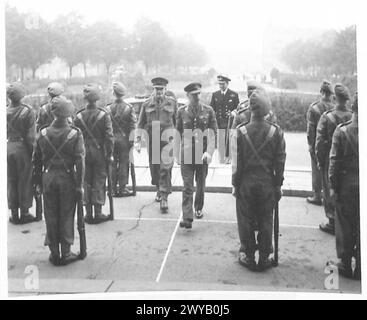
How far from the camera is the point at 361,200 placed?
571 centimetres

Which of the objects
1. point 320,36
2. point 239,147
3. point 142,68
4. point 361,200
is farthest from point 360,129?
point 142,68

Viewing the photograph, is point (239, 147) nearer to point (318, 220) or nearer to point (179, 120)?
point (179, 120)

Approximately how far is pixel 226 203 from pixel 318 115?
6.64 ft

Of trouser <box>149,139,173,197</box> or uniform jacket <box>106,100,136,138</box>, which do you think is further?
uniform jacket <box>106,100,136,138</box>

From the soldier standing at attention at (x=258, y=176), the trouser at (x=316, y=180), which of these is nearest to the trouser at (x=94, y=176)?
the soldier standing at attention at (x=258, y=176)

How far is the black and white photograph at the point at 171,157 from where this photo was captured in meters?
5.75

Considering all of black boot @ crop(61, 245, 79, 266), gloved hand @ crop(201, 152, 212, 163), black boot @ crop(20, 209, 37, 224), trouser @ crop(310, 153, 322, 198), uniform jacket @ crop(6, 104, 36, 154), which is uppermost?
uniform jacket @ crop(6, 104, 36, 154)

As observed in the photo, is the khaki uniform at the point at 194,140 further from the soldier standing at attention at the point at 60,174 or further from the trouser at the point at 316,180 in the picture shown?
the trouser at the point at 316,180

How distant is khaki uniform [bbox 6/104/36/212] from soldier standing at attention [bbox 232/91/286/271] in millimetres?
3203

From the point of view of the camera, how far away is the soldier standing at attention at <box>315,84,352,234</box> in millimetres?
6672

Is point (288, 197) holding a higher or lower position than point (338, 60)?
lower

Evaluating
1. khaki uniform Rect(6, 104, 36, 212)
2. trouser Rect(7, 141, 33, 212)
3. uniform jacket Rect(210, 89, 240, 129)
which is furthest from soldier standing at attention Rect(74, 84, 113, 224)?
uniform jacket Rect(210, 89, 240, 129)

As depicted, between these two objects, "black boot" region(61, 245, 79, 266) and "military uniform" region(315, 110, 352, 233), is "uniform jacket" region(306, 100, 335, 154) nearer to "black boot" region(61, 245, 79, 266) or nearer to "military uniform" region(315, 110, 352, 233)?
"military uniform" region(315, 110, 352, 233)

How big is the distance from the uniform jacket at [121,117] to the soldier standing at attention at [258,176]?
331 cm
